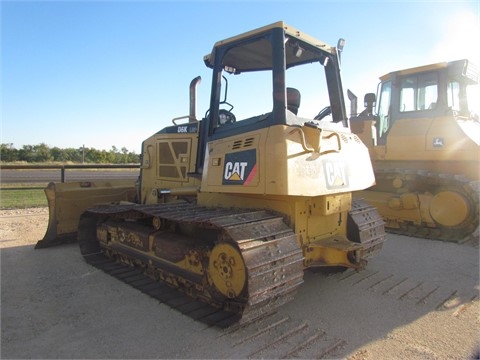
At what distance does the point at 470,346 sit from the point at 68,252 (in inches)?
220

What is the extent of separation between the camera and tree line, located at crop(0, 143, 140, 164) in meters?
42.5

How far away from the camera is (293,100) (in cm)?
395

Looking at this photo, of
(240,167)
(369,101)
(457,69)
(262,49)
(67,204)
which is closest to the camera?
(240,167)

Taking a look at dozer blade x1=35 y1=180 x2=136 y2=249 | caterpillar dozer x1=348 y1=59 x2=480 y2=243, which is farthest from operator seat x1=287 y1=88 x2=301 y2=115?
caterpillar dozer x1=348 y1=59 x2=480 y2=243

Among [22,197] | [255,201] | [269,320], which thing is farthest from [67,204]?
[22,197]

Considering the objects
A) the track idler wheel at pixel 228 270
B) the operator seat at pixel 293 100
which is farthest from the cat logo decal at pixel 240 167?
the operator seat at pixel 293 100

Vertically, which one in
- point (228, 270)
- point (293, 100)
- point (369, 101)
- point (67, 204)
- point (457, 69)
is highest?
point (457, 69)

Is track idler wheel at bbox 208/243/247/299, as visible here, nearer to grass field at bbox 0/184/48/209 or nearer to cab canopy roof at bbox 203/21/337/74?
cab canopy roof at bbox 203/21/337/74

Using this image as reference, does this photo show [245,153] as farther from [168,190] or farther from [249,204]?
[168,190]

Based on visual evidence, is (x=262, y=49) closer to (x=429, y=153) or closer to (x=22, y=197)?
(x=429, y=153)

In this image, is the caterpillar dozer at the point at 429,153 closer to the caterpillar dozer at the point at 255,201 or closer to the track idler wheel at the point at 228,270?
the caterpillar dozer at the point at 255,201

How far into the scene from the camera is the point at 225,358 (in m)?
2.81

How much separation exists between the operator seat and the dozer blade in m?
4.33

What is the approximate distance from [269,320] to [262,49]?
315 centimetres
